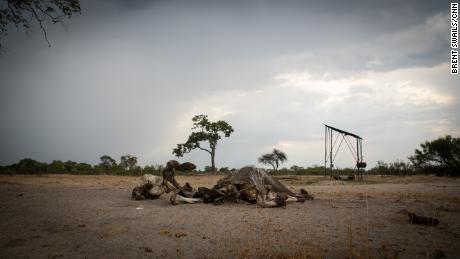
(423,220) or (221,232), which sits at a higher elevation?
(423,220)

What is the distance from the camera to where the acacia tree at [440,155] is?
104 feet

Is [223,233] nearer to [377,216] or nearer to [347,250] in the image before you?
[347,250]

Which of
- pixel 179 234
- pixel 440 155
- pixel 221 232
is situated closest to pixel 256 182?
pixel 221 232

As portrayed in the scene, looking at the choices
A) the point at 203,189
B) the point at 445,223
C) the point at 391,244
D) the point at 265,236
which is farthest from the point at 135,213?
the point at 445,223

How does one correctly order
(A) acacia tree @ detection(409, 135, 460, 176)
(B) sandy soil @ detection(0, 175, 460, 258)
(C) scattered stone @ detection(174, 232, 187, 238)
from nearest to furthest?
(B) sandy soil @ detection(0, 175, 460, 258) < (C) scattered stone @ detection(174, 232, 187, 238) < (A) acacia tree @ detection(409, 135, 460, 176)

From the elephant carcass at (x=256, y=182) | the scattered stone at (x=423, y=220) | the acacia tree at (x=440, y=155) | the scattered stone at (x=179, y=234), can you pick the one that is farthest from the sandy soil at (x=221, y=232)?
the acacia tree at (x=440, y=155)

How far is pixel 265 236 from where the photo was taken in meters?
5.28

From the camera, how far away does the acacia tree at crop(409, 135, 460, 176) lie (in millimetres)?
31578

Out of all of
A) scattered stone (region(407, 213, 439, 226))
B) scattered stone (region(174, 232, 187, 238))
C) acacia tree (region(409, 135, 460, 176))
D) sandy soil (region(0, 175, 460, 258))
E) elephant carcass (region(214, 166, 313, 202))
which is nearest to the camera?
sandy soil (region(0, 175, 460, 258))

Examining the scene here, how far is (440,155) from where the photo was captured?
33.5 m

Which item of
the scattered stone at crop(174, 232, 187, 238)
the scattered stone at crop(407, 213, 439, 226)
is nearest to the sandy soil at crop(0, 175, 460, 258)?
the scattered stone at crop(174, 232, 187, 238)

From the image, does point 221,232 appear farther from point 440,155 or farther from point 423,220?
point 440,155

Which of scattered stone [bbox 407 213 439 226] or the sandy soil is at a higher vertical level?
scattered stone [bbox 407 213 439 226]

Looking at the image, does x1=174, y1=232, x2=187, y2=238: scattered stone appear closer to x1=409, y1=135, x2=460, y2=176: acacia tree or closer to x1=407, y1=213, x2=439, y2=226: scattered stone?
x1=407, y1=213, x2=439, y2=226: scattered stone
